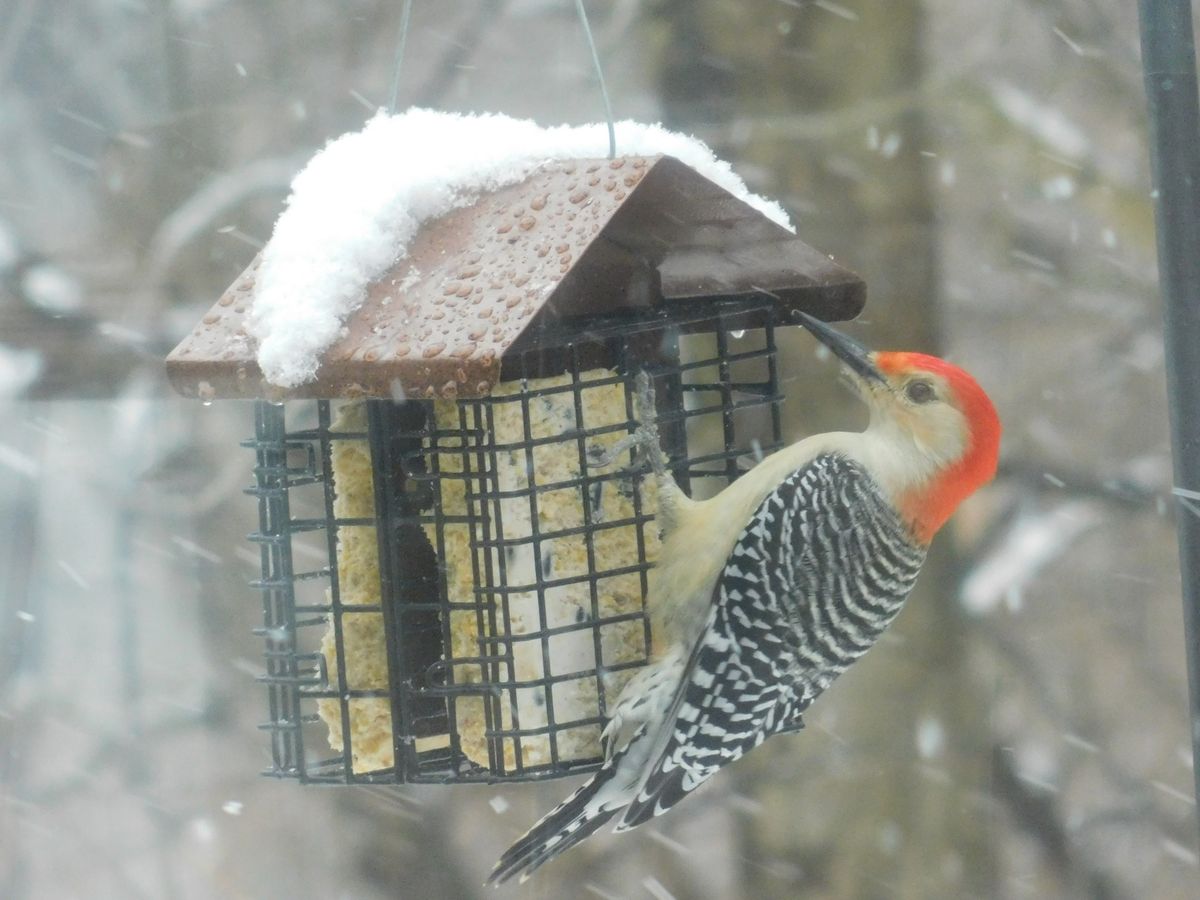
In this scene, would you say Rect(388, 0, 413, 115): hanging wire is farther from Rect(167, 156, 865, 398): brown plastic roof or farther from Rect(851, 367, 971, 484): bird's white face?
Rect(851, 367, 971, 484): bird's white face

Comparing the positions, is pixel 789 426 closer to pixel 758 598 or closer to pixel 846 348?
pixel 846 348

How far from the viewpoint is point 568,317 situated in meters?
2.98

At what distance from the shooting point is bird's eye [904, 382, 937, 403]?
3535mm

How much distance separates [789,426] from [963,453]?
1.76 m

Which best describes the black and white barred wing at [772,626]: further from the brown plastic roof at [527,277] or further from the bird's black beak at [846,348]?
the brown plastic roof at [527,277]

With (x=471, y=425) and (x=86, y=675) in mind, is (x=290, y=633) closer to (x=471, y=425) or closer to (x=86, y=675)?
(x=471, y=425)

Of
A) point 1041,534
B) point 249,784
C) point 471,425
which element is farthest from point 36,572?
point 1041,534

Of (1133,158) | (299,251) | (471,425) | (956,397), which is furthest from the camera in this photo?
(1133,158)

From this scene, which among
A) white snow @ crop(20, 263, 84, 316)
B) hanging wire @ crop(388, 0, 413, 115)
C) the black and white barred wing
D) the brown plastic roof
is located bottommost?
the black and white barred wing

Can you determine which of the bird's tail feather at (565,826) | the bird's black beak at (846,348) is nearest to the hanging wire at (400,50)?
the bird's black beak at (846,348)

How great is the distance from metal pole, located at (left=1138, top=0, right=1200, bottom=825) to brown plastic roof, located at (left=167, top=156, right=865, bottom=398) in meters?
0.93

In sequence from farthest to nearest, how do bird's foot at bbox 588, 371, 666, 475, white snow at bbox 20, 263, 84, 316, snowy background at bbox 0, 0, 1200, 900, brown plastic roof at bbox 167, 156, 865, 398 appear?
snowy background at bbox 0, 0, 1200, 900 < white snow at bbox 20, 263, 84, 316 < bird's foot at bbox 588, 371, 666, 475 < brown plastic roof at bbox 167, 156, 865, 398

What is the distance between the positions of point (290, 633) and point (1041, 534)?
11.9 feet

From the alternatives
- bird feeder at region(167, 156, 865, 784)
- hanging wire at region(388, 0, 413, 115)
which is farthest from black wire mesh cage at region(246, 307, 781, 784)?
hanging wire at region(388, 0, 413, 115)
